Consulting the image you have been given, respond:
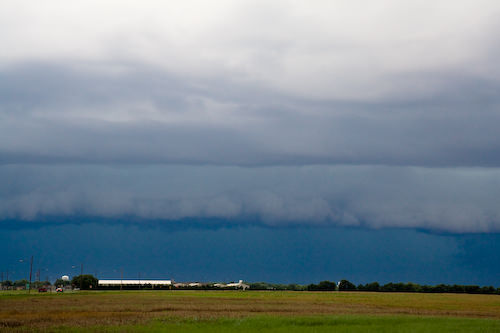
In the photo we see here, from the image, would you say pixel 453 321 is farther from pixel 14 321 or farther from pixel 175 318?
pixel 14 321

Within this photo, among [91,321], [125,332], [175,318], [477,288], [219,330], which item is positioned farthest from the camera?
[477,288]

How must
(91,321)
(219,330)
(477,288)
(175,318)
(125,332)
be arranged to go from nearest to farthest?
(125,332), (219,330), (91,321), (175,318), (477,288)

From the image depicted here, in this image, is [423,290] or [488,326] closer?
[488,326]

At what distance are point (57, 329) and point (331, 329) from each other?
2197cm

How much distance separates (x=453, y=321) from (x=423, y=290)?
147 meters

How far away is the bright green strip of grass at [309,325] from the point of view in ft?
162

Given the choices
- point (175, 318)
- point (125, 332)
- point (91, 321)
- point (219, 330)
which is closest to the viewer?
point (125, 332)

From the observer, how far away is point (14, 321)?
5631 cm

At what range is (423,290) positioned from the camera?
198 meters

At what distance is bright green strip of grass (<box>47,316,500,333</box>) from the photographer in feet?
162

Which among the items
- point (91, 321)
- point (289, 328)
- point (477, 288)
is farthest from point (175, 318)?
point (477, 288)

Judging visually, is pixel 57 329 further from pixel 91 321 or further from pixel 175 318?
pixel 175 318

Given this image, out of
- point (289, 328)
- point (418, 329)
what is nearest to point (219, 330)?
point (289, 328)

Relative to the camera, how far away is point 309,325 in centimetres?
5519
